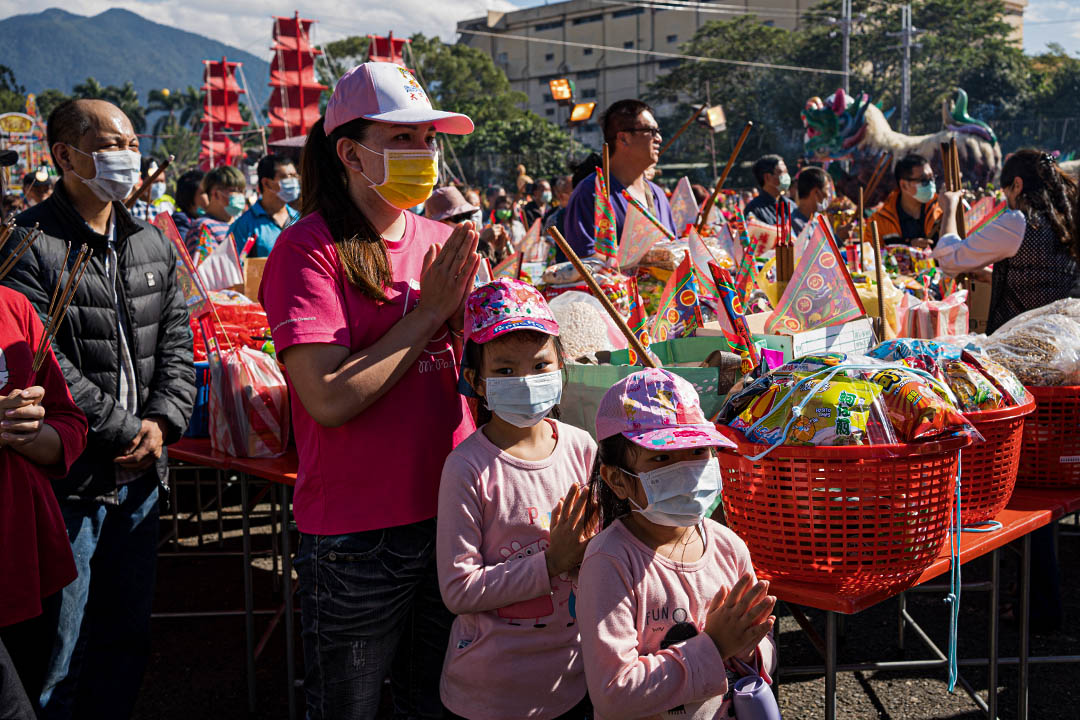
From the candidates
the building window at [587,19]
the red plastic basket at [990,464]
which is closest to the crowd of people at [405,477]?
the red plastic basket at [990,464]

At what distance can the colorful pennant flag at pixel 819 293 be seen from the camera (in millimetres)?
2795

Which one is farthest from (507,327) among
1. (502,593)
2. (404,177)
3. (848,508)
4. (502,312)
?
(848,508)

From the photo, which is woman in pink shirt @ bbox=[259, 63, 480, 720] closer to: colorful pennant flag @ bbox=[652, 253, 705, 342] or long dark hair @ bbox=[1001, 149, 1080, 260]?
colorful pennant flag @ bbox=[652, 253, 705, 342]

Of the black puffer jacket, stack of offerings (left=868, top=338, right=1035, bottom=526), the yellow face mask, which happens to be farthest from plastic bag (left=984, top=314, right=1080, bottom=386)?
the black puffer jacket

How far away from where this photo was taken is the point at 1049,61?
182 ft

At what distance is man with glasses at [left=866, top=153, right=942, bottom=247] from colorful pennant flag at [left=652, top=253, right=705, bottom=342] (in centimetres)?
392

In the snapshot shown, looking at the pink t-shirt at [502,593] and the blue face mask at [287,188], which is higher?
the blue face mask at [287,188]

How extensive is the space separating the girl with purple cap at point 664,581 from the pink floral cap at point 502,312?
28 centimetres

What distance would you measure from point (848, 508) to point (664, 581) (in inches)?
16.4

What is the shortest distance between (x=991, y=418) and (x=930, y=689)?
1902mm

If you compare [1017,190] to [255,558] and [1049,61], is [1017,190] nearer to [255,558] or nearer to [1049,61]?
[255,558]

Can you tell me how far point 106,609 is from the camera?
2.76 metres

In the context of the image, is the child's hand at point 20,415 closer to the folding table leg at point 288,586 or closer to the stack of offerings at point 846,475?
the folding table leg at point 288,586

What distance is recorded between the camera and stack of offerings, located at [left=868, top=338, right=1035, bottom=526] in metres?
2.28
